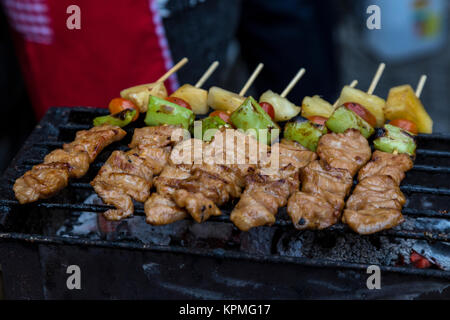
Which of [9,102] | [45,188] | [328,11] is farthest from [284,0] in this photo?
[45,188]

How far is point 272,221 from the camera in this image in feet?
7.93

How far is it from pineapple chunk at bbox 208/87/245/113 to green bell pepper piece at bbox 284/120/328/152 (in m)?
0.40

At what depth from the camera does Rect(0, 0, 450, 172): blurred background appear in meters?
4.54

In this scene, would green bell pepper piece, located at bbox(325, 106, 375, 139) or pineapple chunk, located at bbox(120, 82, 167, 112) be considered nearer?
green bell pepper piece, located at bbox(325, 106, 375, 139)

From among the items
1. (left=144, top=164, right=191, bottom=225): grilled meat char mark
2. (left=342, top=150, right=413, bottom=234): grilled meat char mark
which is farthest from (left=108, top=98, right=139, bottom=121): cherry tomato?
(left=342, top=150, right=413, bottom=234): grilled meat char mark

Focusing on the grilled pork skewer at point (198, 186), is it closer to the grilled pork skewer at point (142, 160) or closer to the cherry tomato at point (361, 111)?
the grilled pork skewer at point (142, 160)

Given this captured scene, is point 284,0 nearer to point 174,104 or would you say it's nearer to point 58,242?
point 174,104

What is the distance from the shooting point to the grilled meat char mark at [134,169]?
2559 millimetres

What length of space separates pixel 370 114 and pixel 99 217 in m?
1.93

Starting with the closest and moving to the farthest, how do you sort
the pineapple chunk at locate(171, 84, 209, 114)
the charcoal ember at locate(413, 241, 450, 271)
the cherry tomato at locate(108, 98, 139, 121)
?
the charcoal ember at locate(413, 241, 450, 271) < the cherry tomato at locate(108, 98, 139, 121) < the pineapple chunk at locate(171, 84, 209, 114)

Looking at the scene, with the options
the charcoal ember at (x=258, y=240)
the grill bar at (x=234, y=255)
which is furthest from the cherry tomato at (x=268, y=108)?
the grill bar at (x=234, y=255)

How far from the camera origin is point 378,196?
2.58 m

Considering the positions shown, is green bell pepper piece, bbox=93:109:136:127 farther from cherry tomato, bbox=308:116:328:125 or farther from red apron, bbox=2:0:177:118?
red apron, bbox=2:0:177:118

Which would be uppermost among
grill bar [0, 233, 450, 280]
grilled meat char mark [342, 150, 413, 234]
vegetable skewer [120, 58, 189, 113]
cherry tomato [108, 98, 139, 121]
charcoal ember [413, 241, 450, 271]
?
vegetable skewer [120, 58, 189, 113]
